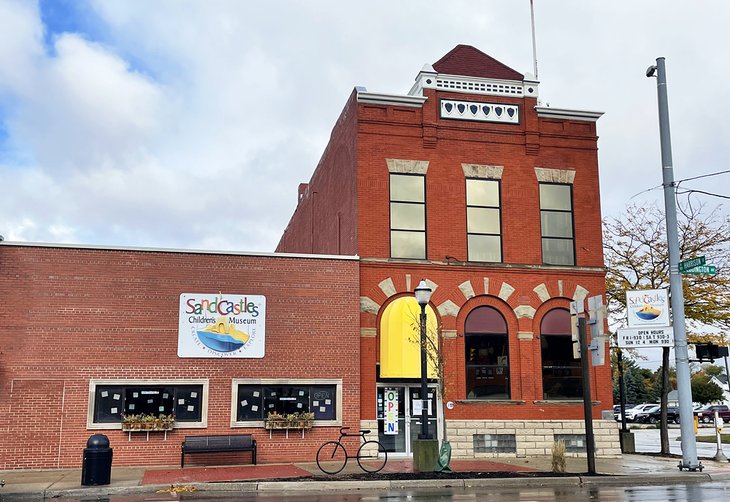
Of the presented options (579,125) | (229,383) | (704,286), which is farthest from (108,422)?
(704,286)

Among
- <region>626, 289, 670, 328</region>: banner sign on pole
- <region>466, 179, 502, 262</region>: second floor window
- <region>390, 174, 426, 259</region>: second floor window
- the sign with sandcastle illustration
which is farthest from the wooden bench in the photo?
<region>626, 289, 670, 328</region>: banner sign on pole

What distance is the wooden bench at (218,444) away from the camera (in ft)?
67.8

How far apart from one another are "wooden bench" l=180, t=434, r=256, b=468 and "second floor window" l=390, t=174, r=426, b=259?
7.40 meters

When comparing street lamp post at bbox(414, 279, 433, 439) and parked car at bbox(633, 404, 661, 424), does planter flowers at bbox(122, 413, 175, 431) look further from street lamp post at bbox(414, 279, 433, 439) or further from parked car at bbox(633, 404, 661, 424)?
parked car at bbox(633, 404, 661, 424)

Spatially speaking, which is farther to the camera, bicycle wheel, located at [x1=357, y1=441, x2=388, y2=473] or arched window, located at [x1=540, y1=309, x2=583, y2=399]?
arched window, located at [x1=540, y1=309, x2=583, y2=399]

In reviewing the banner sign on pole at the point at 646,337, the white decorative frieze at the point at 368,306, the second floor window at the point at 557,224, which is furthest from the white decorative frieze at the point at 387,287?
the banner sign on pole at the point at 646,337

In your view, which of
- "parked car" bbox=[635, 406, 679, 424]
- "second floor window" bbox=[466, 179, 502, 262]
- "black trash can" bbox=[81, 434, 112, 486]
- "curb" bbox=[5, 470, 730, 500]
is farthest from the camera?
"parked car" bbox=[635, 406, 679, 424]

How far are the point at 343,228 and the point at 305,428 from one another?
7662 millimetres

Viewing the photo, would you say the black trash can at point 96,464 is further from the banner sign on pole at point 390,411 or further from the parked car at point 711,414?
the parked car at point 711,414

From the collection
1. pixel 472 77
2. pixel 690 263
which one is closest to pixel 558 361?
pixel 690 263

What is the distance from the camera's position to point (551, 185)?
86.9 ft

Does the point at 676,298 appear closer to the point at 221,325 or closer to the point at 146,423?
the point at 221,325

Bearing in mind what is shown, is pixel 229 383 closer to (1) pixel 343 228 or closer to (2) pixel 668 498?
(1) pixel 343 228

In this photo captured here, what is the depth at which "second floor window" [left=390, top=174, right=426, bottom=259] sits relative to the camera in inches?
981
